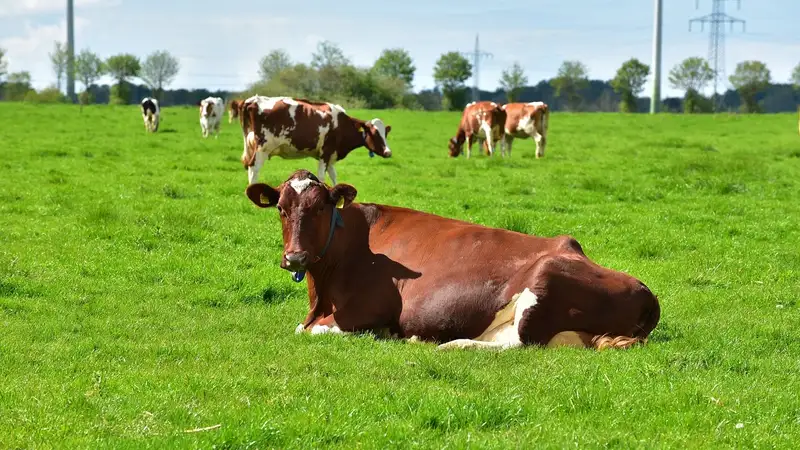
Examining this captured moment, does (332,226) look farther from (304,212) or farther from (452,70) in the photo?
(452,70)

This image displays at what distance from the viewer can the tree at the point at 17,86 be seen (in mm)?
95463

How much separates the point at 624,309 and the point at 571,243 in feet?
2.59

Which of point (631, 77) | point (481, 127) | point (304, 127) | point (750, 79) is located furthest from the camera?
point (631, 77)

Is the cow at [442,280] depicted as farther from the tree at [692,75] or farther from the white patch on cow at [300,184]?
the tree at [692,75]

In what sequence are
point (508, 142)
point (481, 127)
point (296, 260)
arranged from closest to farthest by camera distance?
point (296, 260)
point (481, 127)
point (508, 142)

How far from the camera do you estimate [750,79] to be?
112 m

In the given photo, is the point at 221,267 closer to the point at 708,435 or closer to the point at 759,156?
the point at 708,435

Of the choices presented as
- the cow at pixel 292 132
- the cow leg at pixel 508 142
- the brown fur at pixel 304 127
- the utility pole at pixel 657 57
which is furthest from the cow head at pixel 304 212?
the utility pole at pixel 657 57

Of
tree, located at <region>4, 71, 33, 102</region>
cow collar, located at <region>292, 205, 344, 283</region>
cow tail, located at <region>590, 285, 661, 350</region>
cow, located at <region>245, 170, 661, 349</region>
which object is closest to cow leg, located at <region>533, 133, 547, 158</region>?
cow, located at <region>245, 170, 661, 349</region>

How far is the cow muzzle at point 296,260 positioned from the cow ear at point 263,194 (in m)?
0.56

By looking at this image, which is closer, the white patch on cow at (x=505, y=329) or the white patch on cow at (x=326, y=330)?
the white patch on cow at (x=505, y=329)

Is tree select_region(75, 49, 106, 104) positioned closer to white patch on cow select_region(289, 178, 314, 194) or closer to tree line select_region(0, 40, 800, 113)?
tree line select_region(0, 40, 800, 113)

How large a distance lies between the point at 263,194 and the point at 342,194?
Result: 64cm

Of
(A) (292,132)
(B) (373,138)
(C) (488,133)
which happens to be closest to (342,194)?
(A) (292,132)
